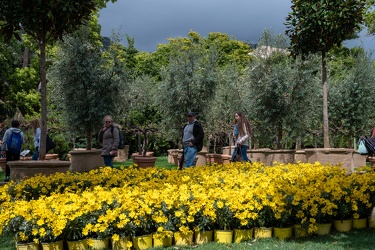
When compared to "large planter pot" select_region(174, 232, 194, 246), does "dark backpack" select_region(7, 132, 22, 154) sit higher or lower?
higher

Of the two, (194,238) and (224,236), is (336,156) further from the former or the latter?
(194,238)

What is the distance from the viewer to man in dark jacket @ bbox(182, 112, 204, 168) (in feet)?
32.7

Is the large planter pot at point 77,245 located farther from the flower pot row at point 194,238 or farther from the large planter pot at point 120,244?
the large planter pot at point 120,244

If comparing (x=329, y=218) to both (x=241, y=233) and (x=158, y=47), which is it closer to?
(x=241, y=233)

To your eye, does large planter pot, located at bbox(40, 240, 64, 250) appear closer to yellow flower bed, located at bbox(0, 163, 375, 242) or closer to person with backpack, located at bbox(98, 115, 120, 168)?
yellow flower bed, located at bbox(0, 163, 375, 242)

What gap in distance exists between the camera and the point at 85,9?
8.90 meters

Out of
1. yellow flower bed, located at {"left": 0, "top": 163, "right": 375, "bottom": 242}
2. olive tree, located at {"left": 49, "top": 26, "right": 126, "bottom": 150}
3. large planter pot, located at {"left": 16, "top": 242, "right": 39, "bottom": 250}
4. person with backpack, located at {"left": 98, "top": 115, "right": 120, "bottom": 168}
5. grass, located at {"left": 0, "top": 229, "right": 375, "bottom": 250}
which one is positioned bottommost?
grass, located at {"left": 0, "top": 229, "right": 375, "bottom": 250}

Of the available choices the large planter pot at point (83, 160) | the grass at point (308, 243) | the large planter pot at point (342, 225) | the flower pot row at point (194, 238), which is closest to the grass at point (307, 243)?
the grass at point (308, 243)

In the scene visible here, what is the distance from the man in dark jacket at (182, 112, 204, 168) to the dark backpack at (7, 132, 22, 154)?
4.62 metres

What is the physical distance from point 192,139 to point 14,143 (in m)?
4.87

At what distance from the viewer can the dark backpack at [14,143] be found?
1192 cm

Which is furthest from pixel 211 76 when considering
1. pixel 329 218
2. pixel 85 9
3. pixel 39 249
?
pixel 39 249

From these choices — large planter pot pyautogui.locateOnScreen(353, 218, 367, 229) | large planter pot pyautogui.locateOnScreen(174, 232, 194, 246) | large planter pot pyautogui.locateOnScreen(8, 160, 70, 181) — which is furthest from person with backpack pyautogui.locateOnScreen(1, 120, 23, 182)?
large planter pot pyautogui.locateOnScreen(353, 218, 367, 229)

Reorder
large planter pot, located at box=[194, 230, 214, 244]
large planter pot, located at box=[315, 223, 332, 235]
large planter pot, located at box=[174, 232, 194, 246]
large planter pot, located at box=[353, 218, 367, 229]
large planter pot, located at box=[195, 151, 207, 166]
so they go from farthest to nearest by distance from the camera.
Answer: large planter pot, located at box=[195, 151, 207, 166], large planter pot, located at box=[353, 218, 367, 229], large planter pot, located at box=[315, 223, 332, 235], large planter pot, located at box=[194, 230, 214, 244], large planter pot, located at box=[174, 232, 194, 246]
